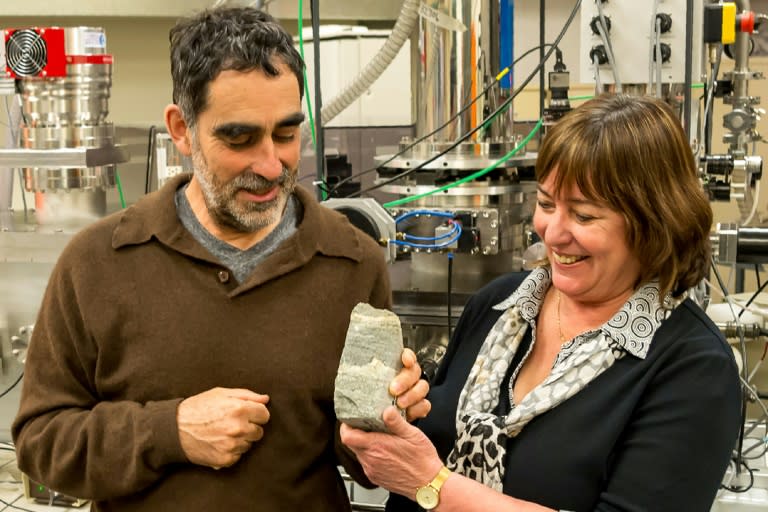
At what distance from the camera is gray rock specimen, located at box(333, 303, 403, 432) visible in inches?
49.3

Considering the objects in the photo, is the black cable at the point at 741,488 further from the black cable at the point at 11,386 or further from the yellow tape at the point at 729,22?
the black cable at the point at 11,386

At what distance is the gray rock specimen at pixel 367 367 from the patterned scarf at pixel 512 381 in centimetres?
18

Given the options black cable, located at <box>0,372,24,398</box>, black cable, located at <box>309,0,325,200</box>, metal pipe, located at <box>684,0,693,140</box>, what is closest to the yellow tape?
metal pipe, located at <box>684,0,693,140</box>

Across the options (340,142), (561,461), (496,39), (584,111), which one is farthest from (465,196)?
(340,142)

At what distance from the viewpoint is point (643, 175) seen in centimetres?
133

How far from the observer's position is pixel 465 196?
89.1 inches

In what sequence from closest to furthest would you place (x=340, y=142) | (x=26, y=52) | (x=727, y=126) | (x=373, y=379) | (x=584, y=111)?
(x=373, y=379)
(x=584, y=111)
(x=26, y=52)
(x=727, y=126)
(x=340, y=142)

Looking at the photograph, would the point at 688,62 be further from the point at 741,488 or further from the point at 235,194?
the point at 235,194

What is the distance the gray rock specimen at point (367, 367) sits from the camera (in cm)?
125

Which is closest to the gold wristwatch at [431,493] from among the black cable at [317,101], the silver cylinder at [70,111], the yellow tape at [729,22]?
the black cable at [317,101]

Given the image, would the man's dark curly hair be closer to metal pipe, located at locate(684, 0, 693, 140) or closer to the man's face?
the man's face

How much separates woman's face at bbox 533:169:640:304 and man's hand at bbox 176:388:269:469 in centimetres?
48

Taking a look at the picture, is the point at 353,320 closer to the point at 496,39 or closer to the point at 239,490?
the point at 239,490

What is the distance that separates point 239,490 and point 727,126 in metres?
1.99
